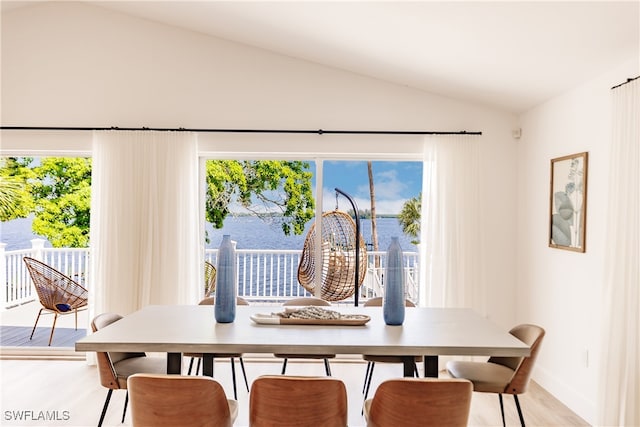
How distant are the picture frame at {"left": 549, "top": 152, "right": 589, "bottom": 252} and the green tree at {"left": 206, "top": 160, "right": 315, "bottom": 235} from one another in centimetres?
214

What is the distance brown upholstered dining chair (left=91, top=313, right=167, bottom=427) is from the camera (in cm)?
235

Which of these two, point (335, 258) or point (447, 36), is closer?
point (447, 36)

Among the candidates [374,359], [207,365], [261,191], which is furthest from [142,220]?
[374,359]

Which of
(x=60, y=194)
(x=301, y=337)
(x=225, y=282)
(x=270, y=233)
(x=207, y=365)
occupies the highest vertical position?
(x=60, y=194)

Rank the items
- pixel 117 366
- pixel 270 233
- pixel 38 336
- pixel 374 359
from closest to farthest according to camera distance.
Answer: pixel 117 366 → pixel 374 359 → pixel 270 233 → pixel 38 336

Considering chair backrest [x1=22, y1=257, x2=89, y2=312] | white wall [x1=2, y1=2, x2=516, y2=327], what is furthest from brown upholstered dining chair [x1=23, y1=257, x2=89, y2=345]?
white wall [x1=2, y1=2, x2=516, y2=327]

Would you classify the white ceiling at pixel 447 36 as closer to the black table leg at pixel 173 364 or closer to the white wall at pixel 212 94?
the white wall at pixel 212 94

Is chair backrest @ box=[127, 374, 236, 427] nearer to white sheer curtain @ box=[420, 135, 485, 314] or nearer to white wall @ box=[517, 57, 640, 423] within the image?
white wall @ box=[517, 57, 640, 423]

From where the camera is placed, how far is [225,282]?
2.31 meters

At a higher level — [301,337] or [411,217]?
[411,217]

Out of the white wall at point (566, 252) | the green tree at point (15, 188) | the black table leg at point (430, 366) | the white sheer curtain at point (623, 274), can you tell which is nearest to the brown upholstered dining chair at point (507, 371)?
the black table leg at point (430, 366)

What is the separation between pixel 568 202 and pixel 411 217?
58.0 inches

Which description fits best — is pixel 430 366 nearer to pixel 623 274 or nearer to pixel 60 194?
pixel 623 274

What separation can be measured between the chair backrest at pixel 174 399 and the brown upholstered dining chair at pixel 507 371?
145cm
